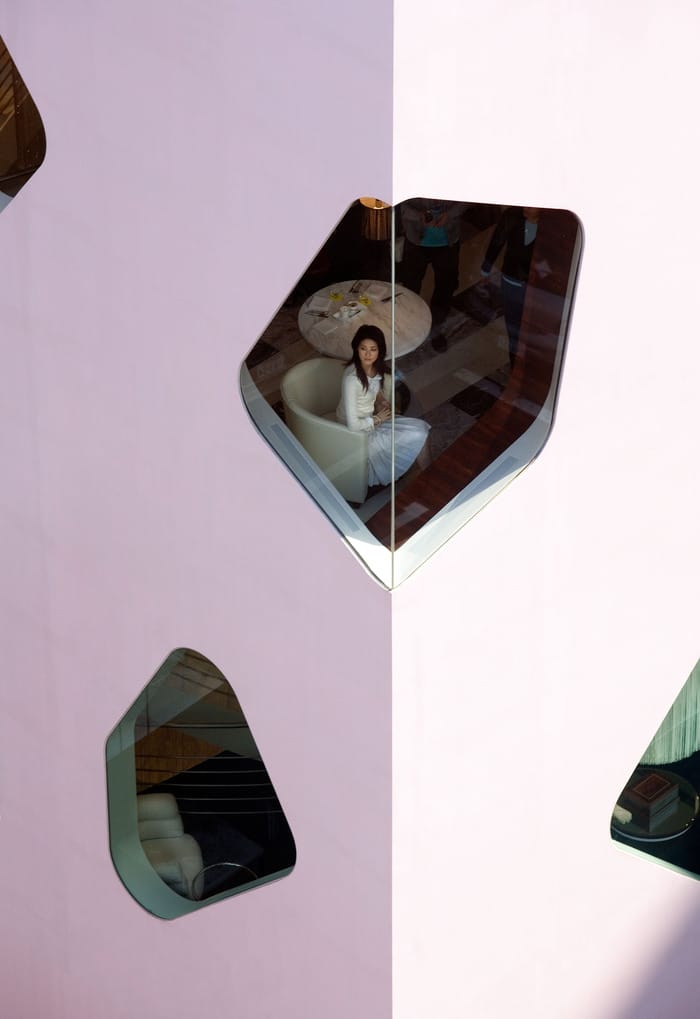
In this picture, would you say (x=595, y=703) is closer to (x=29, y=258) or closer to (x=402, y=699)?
(x=402, y=699)

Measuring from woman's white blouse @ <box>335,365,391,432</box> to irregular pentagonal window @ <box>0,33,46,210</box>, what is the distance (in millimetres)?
870

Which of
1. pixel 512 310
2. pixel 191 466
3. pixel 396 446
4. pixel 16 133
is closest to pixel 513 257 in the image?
pixel 512 310

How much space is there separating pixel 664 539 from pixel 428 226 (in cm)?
92

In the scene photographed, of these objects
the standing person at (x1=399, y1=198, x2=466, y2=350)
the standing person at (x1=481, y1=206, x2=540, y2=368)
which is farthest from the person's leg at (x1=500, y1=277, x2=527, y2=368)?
the standing person at (x1=399, y1=198, x2=466, y2=350)

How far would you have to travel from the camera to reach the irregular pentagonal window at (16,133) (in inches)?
111

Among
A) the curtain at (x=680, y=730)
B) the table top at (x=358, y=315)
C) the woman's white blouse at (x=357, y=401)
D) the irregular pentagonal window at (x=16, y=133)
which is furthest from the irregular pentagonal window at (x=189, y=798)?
the irregular pentagonal window at (x=16, y=133)

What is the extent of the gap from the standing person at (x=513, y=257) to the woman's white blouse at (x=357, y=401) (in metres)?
0.29

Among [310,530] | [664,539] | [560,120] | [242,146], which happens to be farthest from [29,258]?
[664,539]

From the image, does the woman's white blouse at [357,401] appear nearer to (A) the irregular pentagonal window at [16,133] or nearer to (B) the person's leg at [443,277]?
(B) the person's leg at [443,277]

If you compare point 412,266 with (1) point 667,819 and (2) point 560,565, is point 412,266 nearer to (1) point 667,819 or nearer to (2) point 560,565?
(2) point 560,565

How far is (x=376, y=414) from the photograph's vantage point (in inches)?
100

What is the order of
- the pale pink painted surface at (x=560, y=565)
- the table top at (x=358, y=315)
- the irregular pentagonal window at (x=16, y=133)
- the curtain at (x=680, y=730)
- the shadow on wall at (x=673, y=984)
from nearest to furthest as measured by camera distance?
1. the pale pink painted surface at (x=560, y=565)
2. the table top at (x=358, y=315)
3. the irregular pentagonal window at (x=16, y=133)
4. the curtain at (x=680, y=730)
5. the shadow on wall at (x=673, y=984)

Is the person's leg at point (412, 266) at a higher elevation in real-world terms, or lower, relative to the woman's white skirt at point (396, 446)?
higher

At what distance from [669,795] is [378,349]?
1.45 m
